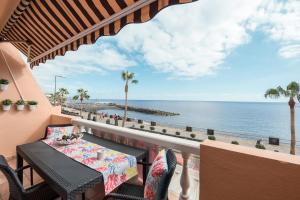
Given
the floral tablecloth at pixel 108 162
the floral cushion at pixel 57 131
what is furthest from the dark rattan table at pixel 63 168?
the floral cushion at pixel 57 131

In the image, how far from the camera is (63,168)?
57.1 inches

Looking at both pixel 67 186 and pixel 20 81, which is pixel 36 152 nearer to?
pixel 67 186

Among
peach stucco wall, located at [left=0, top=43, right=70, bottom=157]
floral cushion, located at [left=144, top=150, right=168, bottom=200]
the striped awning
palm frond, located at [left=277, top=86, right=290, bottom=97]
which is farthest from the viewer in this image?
palm frond, located at [left=277, top=86, right=290, bottom=97]

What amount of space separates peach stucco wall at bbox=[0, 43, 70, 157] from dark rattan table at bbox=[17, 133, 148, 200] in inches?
76.0

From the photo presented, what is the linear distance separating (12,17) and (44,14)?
29.4 inches

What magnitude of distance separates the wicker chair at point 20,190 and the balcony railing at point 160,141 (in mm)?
971

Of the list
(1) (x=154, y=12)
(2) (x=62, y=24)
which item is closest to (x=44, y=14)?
(2) (x=62, y=24)

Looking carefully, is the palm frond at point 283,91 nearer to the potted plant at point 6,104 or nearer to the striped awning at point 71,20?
the striped awning at point 71,20

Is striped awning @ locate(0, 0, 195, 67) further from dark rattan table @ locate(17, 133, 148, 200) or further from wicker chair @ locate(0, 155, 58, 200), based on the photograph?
wicker chair @ locate(0, 155, 58, 200)

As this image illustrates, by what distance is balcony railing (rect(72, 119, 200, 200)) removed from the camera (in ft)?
5.21

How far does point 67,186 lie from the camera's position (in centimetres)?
117

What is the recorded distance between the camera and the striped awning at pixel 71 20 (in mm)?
1420

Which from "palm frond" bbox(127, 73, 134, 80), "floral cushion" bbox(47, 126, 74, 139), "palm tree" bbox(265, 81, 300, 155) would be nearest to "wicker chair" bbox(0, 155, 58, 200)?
"floral cushion" bbox(47, 126, 74, 139)

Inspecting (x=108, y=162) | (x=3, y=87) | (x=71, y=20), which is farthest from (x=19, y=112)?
(x=108, y=162)
